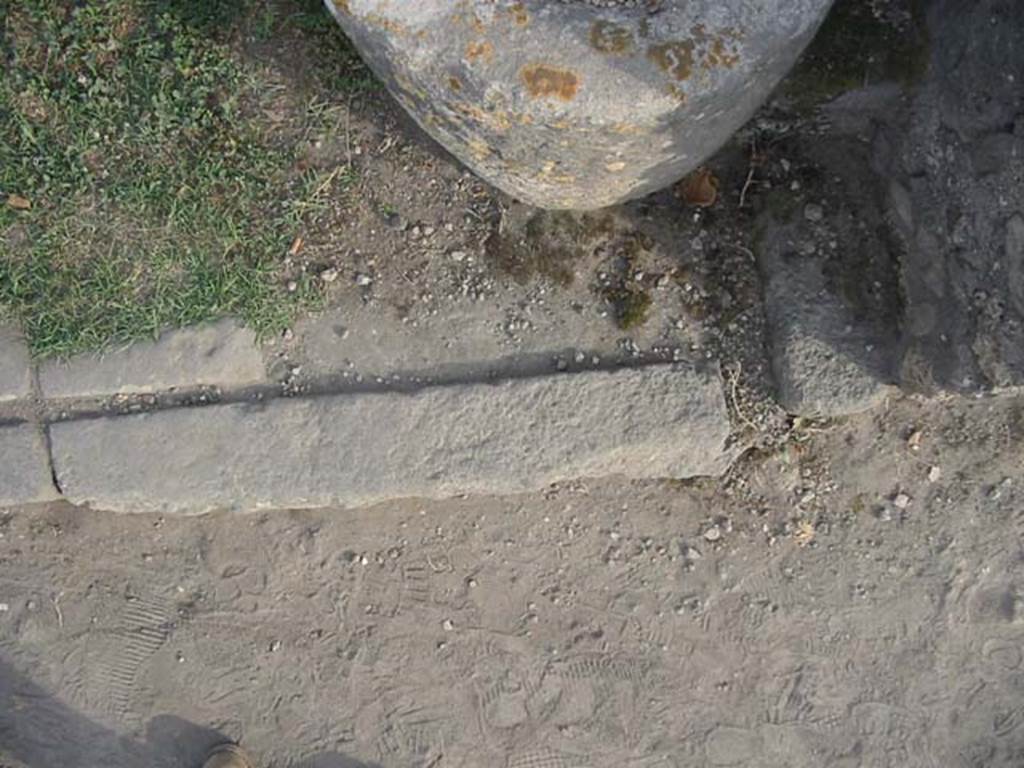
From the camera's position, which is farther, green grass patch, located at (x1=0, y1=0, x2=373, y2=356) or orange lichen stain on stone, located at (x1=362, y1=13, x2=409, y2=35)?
green grass patch, located at (x1=0, y1=0, x2=373, y2=356)

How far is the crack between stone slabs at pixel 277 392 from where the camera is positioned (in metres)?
3.18

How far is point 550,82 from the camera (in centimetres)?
216

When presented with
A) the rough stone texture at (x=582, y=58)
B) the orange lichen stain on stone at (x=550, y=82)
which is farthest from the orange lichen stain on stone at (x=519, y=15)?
the orange lichen stain on stone at (x=550, y=82)

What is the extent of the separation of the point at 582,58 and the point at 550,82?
0.10m

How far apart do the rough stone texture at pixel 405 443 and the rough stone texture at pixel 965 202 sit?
0.70 meters

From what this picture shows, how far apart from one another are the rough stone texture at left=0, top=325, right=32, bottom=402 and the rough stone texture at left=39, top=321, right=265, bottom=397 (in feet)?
0.78

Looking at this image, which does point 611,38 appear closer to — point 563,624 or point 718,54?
point 718,54

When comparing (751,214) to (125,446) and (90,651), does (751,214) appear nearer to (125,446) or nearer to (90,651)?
(125,446)

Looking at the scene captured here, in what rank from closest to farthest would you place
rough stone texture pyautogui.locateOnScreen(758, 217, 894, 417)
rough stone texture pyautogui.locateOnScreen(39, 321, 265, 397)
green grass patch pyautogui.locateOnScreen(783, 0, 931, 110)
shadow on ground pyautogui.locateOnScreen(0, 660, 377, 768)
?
green grass patch pyautogui.locateOnScreen(783, 0, 931, 110) → rough stone texture pyautogui.locateOnScreen(758, 217, 894, 417) → rough stone texture pyautogui.locateOnScreen(39, 321, 265, 397) → shadow on ground pyautogui.locateOnScreen(0, 660, 377, 768)

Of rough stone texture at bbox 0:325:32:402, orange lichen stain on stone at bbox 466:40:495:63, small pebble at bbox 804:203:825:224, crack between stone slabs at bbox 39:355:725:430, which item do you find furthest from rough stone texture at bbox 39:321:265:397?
small pebble at bbox 804:203:825:224

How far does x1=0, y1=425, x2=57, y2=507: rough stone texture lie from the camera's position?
3305 millimetres

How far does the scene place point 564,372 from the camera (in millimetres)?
3178

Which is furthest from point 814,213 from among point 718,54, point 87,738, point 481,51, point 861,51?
point 87,738

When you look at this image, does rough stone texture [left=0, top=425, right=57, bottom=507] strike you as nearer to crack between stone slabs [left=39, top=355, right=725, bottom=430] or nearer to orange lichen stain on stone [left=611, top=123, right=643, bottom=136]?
crack between stone slabs [left=39, top=355, right=725, bottom=430]
